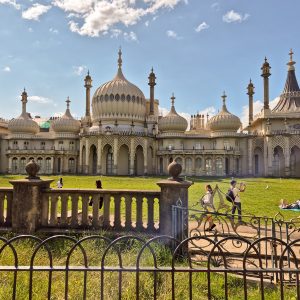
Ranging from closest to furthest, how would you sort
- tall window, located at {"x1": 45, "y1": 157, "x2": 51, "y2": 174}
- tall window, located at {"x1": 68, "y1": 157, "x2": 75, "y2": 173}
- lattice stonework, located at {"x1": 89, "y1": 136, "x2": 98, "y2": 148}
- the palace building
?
1. the palace building
2. lattice stonework, located at {"x1": 89, "y1": 136, "x2": 98, "y2": 148}
3. tall window, located at {"x1": 45, "y1": 157, "x2": 51, "y2": 174}
4. tall window, located at {"x1": 68, "y1": 157, "x2": 75, "y2": 173}

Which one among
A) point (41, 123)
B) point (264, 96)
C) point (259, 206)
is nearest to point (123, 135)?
point (264, 96)

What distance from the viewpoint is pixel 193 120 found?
2724 inches

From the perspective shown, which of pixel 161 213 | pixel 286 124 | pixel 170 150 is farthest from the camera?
pixel 170 150

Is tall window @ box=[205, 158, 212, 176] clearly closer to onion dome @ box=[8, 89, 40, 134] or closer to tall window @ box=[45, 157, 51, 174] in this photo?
tall window @ box=[45, 157, 51, 174]

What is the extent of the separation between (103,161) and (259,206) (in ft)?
119

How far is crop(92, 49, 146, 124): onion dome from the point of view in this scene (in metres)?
51.2

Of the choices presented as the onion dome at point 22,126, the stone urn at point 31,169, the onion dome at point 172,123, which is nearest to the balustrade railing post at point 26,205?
the stone urn at point 31,169

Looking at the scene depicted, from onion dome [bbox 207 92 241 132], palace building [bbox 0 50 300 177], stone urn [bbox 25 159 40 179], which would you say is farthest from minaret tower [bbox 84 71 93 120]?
stone urn [bbox 25 159 40 179]

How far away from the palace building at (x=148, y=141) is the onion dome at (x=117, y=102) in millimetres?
164

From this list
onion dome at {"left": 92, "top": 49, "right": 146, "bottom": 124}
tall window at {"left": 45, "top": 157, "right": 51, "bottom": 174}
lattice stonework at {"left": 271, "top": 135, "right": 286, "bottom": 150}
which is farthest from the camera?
onion dome at {"left": 92, "top": 49, "right": 146, "bottom": 124}

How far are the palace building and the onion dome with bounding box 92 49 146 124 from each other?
16cm

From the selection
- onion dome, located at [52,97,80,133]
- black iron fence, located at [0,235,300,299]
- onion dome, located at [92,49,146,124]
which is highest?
onion dome, located at [92,49,146,124]

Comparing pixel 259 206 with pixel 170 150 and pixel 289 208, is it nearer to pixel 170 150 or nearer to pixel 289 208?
pixel 289 208

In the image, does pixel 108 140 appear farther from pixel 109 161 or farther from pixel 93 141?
pixel 109 161
